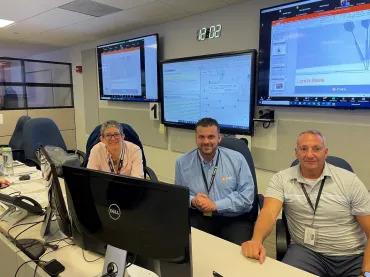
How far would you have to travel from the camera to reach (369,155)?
2.58 m

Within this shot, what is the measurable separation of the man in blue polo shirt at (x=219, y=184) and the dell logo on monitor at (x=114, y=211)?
0.96 metres

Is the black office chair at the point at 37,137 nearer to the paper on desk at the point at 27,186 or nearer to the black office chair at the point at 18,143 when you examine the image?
the black office chair at the point at 18,143

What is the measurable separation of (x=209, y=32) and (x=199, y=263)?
2.92 meters

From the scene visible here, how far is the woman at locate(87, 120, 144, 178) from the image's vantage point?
252 cm

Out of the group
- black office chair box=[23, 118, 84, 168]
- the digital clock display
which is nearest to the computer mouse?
black office chair box=[23, 118, 84, 168]

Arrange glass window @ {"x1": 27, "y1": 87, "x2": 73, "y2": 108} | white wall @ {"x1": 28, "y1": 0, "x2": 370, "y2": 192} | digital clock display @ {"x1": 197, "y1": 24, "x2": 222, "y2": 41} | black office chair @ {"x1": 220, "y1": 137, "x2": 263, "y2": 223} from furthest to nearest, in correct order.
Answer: glass window @ {"x1": 27, "y1": 87, "x2": 73, "y2": 108}
digital clock display @ {"x1": 197, "y1": 24, "x2": 222, "y2": 41}
white wall @ {"x1": 28, "y1": 0, "x2": 370, "y2": 192}
black office chair @ {"x1": 220, "y1": 137, "x2": 263, "y2": 223}

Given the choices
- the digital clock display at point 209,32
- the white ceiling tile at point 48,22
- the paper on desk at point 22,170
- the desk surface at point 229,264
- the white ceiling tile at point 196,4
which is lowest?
the paper on desk at point 22,170

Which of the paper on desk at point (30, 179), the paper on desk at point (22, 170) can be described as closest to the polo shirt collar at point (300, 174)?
the paper on desk at point (30, 179)

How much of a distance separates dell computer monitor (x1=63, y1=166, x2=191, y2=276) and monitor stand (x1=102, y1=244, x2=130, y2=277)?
0.03 meters

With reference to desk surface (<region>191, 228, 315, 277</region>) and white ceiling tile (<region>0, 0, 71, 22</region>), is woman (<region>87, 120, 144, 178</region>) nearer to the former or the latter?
desk surface (<region>191, 228, 315, 277</region>)

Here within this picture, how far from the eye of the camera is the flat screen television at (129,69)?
13.7 ft

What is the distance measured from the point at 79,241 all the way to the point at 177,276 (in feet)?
1.68

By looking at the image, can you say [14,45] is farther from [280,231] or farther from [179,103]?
[280,231]

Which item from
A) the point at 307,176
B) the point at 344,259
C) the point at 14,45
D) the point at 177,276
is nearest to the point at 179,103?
the point at 307,176
